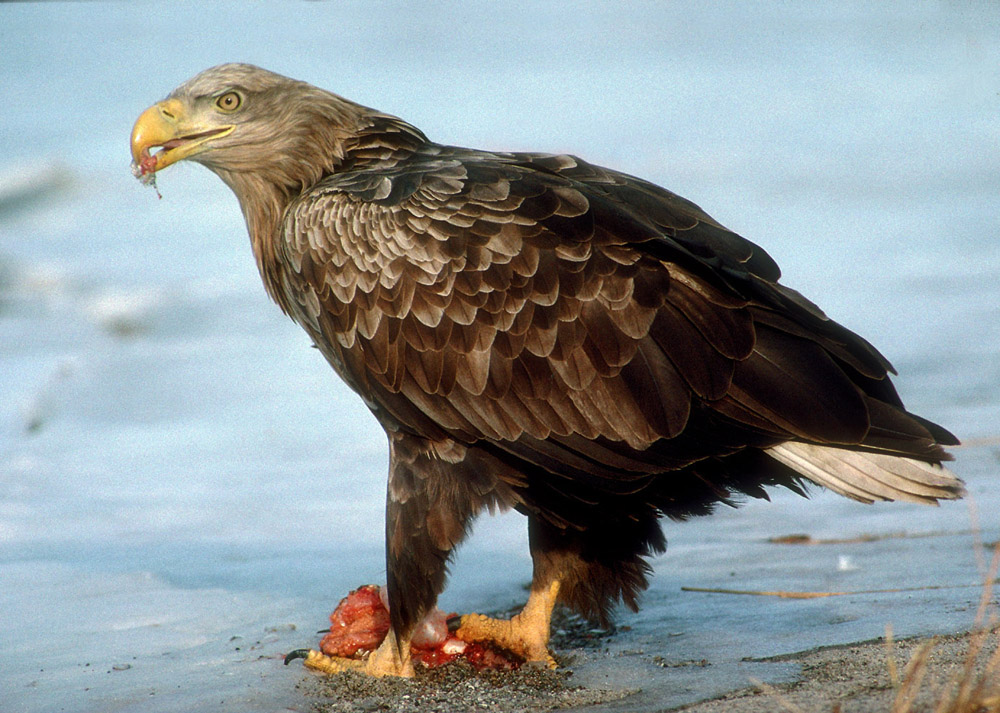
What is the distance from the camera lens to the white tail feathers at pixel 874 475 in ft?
13.4

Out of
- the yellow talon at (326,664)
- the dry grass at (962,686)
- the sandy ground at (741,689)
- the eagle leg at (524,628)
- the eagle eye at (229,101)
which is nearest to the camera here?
the dry grass at (962,686)

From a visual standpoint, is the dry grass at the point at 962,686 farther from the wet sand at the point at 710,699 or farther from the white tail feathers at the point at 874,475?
the white tail feathers at the point at 874,475

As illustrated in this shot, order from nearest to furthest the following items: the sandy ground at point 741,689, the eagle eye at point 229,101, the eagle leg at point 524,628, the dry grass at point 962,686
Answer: the dry grass at point 962,686
the sandy ground at point 741,689
the eagle leg at point 524,628
the eagle eye at point 229,101

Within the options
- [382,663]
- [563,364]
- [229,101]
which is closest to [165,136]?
[229,101]

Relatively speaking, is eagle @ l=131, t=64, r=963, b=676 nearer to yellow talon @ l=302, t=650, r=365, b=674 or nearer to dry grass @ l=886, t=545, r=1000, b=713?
yellow talon @ l=302, t=650, r=365, b=674

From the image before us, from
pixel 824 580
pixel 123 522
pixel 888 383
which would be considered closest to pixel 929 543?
pixel 824 580

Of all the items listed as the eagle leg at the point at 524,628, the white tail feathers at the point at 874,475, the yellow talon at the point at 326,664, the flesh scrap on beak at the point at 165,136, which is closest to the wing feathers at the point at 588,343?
the white tail feathers at the point at 874,475

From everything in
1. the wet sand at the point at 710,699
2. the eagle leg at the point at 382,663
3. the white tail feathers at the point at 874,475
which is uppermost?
the white tail feathers at the point at 874,475

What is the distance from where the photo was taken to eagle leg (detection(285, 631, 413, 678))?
14.4 feet

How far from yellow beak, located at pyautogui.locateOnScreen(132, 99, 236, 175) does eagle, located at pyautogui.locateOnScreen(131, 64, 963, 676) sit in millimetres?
533

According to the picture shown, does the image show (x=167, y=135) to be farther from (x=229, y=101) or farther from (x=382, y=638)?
(x=382, y=638)

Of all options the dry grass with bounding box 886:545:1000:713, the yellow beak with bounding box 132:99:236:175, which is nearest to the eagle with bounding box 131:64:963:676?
the yellow beak with bounding box 132:99:236:175

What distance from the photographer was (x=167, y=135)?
4.65 metres

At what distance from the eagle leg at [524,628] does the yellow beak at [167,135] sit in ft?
6.97
